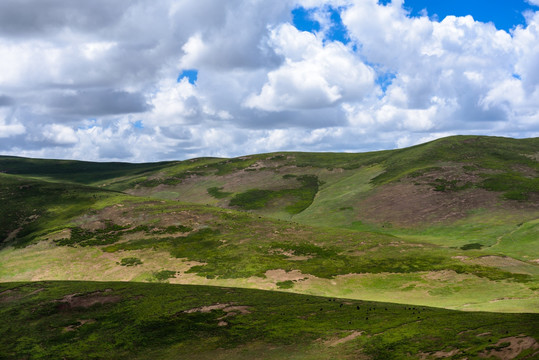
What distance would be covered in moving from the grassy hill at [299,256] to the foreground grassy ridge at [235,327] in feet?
1.13

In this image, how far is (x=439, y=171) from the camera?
176m

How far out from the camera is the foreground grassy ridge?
39375 millimetres

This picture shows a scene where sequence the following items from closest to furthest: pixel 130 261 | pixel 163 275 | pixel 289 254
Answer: pixel 163 275, pixel 130 261, pixel 289 254

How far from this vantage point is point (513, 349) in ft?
110

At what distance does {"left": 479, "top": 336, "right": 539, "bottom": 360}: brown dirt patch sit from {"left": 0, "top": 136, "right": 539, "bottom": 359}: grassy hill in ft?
1.51

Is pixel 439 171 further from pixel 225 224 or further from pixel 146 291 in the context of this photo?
pixel 146 291

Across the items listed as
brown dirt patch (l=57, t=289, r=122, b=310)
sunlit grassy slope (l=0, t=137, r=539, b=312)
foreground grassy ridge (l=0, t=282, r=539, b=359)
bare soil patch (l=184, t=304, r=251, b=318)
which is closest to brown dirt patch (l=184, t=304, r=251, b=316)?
bare soil patch (l=184, t=304, r=251, b=318)

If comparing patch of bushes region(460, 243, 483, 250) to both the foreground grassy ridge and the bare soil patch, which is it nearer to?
the foreground grassy ridge

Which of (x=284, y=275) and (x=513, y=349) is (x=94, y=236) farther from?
(x=513, y=349)

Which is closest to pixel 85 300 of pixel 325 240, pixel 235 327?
pixel 235 327

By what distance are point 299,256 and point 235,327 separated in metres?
42.5

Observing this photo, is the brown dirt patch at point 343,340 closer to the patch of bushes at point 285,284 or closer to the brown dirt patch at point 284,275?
the patch of bushes at point 285,284

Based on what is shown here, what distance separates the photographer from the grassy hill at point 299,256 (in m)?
48.1

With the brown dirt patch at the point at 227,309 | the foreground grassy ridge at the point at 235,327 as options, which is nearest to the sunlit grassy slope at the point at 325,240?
the foreground grassy ridge at the point at 235,327
